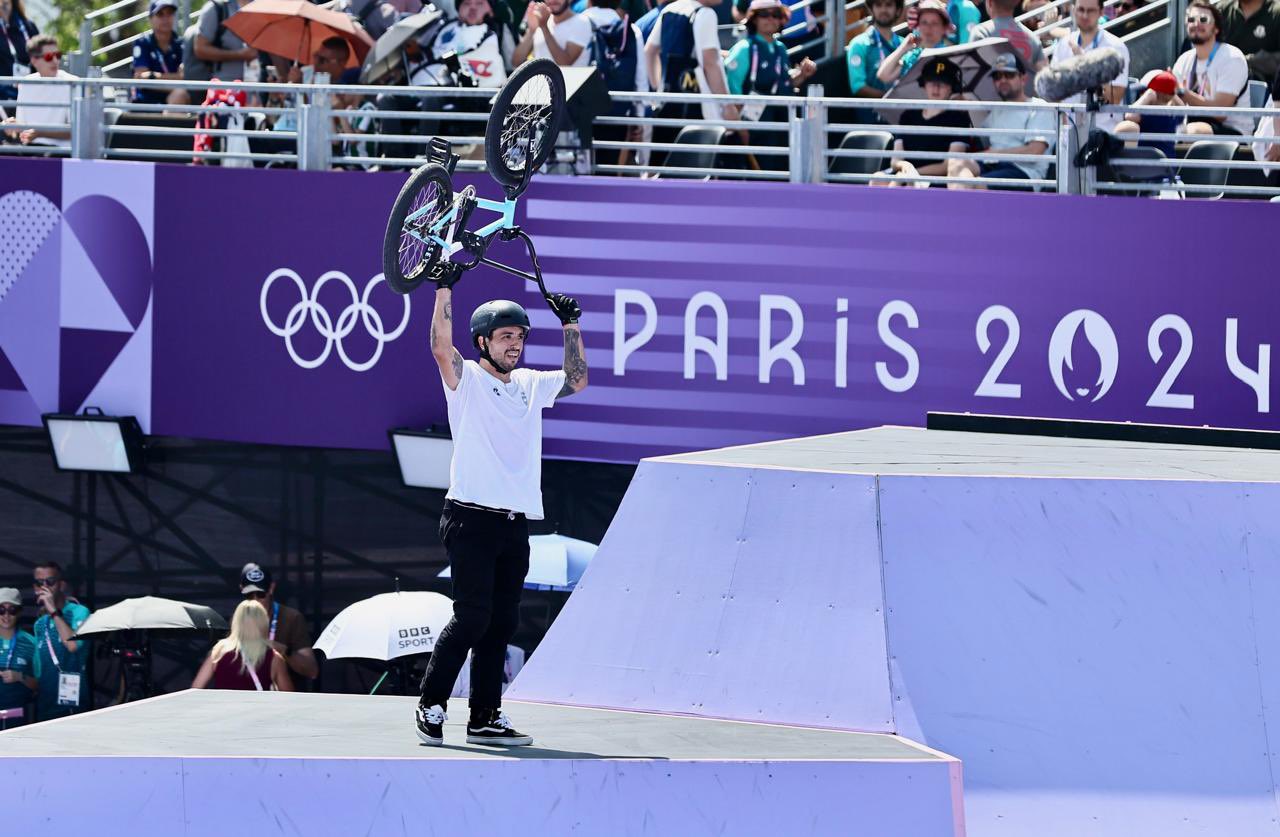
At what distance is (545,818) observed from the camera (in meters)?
7.10

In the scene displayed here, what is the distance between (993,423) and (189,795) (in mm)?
5515

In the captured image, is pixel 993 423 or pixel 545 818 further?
pixel 993 423

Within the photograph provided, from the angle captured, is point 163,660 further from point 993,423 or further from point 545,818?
point 545,818

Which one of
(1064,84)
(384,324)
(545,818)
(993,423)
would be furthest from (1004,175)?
(545,818)

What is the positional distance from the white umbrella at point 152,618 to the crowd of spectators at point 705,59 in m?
3.38

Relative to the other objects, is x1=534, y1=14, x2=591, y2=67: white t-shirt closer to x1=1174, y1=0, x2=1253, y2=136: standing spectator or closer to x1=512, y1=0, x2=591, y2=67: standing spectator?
x1=512, y1=0, x2=591, y2=67: standing spectator

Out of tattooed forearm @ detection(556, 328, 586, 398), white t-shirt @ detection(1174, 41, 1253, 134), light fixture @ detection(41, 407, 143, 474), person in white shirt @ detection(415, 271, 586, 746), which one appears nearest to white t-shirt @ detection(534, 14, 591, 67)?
white t-shirt @ detection(1174, 41, 1253, 134)

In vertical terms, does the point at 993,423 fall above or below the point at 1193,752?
above

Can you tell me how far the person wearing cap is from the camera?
13656 mm

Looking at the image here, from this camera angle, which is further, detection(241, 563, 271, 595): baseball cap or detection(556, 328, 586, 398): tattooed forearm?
detection(241, 563, 271, 595): baseball cap

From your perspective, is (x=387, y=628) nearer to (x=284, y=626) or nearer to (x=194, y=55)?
(x=284, y=626)

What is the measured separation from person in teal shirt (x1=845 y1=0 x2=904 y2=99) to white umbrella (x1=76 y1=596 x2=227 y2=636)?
5878mm

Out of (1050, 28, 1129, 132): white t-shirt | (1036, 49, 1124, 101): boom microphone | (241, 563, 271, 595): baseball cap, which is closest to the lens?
(1036, 49, 1124, 101): boom microphone

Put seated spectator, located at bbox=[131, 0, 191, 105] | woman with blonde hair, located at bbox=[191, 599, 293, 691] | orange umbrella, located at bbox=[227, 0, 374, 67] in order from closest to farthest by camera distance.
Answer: woman with blonde hair, located at bbox=[191, 599, 293, 691] < orange umbrella, located at bbox=[227, 0, 374, 67] < seated spectator, located at bbox=[131, 0, 191, 105]
